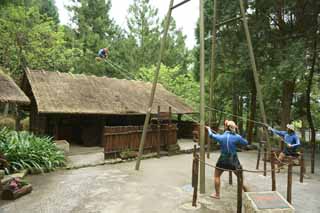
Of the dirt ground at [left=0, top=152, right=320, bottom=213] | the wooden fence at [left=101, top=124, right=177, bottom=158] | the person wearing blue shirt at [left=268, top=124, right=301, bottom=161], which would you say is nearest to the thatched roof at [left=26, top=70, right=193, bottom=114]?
the wooden fence at [left=101, top=124, right=177, bottom=158]

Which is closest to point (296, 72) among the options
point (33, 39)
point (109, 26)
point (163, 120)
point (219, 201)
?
point (163, 120)

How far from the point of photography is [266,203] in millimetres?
4746

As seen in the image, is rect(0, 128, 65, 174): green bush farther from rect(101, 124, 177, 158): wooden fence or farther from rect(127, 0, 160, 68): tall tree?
rect(127, 0, 160, 68): tall tree

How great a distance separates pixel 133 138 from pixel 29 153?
158 inches

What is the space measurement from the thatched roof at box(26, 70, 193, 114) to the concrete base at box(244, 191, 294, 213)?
868 cm

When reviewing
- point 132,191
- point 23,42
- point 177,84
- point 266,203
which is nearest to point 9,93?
point 132,191

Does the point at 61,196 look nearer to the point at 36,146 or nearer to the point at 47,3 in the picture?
the point at 36,146

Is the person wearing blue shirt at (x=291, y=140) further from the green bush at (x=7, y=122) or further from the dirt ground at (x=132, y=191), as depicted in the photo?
the green bush at (x=7, y=122)

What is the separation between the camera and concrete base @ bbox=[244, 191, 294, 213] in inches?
178

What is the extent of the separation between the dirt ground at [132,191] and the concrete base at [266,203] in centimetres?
95

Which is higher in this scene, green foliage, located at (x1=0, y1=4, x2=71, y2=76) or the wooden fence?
green foliage, located at (x1=0, y1=4, x2=71, y2=76)

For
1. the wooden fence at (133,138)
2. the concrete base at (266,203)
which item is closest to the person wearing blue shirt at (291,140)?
the concrete base at (266,203)

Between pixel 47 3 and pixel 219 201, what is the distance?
30503mm

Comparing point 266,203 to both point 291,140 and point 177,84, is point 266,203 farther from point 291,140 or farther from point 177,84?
point 177,84
